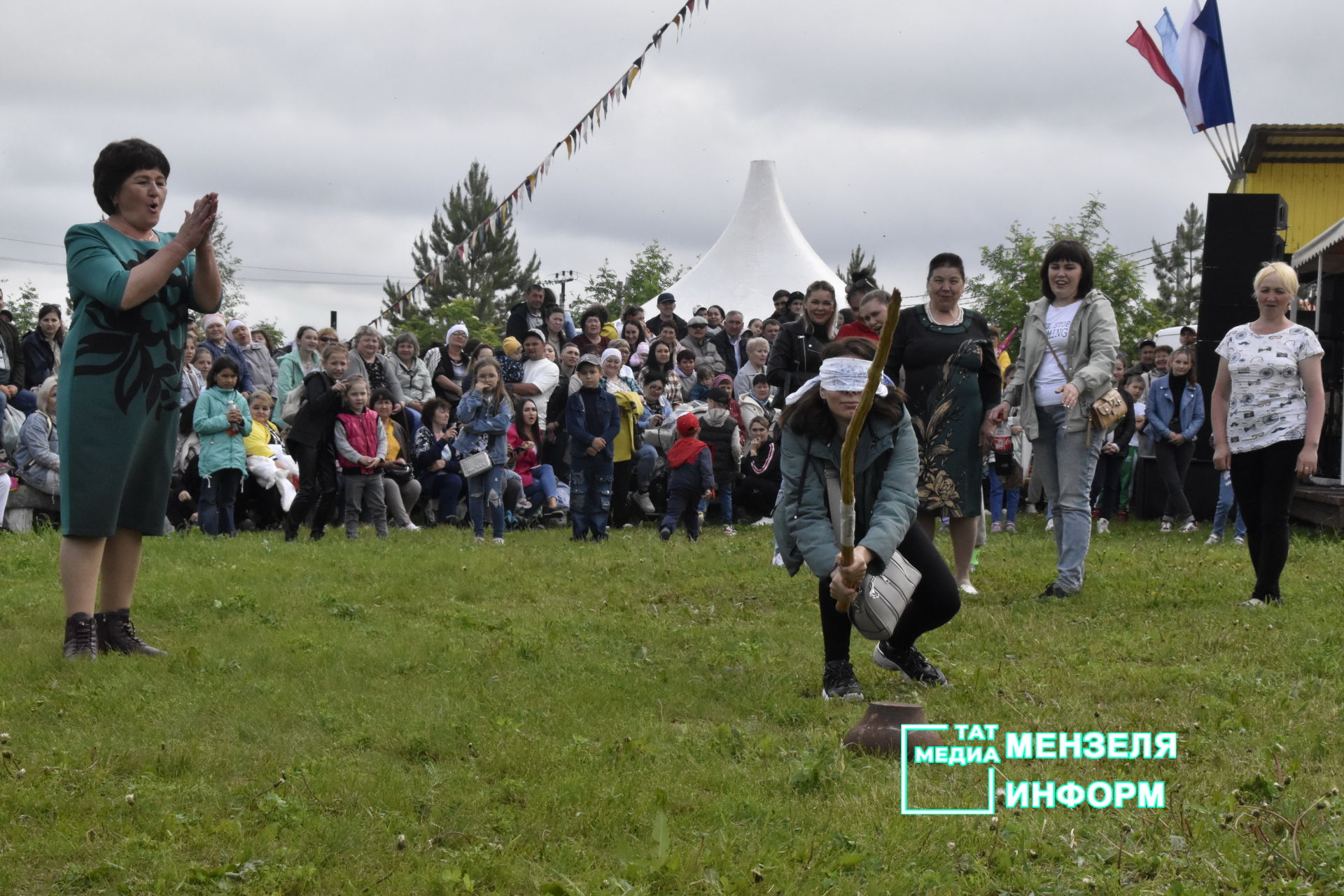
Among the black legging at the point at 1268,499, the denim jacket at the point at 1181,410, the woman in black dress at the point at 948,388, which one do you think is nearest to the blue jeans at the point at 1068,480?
the woman in black dress at the point at 948,388

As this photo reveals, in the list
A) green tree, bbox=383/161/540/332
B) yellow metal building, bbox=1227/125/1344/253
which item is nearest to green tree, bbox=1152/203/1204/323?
green tree, bbox=383/161/540/332

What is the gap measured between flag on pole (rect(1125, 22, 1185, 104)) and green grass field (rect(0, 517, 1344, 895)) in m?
13.0

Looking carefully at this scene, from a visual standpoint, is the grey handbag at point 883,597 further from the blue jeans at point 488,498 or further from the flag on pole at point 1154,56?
the flag on pole at point 1154,56

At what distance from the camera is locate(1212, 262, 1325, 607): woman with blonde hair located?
27.2 ft

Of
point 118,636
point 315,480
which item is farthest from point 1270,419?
point 315,480

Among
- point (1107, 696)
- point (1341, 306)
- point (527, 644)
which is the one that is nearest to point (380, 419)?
point (527, 644)

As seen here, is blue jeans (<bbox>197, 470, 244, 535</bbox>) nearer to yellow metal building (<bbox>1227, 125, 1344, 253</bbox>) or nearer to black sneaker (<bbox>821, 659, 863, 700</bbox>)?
black sneaker (<bbox>821, 659, 863, 700</bbox>)

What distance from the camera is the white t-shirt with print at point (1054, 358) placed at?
8750 mm

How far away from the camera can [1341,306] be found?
1644 cm

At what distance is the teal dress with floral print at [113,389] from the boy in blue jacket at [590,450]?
20.9ft

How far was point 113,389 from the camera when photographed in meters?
6.29

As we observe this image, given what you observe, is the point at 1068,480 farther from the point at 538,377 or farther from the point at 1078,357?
the point at 538,377

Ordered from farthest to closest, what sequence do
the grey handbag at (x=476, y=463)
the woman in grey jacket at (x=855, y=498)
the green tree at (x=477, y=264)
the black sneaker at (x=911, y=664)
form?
the green tree at (x=477, y=264), the grey handbag at (x=476, y=463), the black sneaker at (x=911, y=664), the woman in grey jacket at (x=855, y=498)

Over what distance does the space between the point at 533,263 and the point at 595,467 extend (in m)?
65.8
